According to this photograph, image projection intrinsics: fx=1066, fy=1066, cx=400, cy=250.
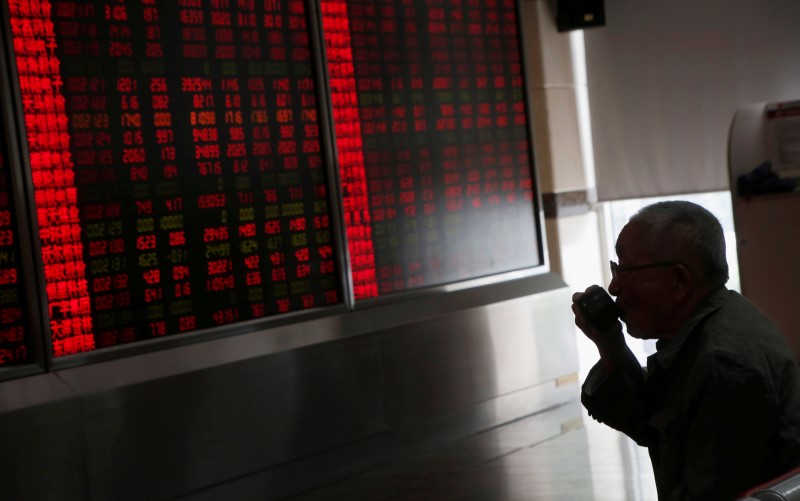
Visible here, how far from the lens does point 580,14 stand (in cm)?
741

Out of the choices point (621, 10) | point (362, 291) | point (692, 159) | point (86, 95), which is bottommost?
point (362, 291)

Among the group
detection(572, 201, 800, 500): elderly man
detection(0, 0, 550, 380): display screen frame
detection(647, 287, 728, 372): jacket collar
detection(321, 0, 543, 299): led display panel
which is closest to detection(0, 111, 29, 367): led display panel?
detection(0, 0, 550, 380): display screen frame

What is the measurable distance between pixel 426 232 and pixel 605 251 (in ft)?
8.29

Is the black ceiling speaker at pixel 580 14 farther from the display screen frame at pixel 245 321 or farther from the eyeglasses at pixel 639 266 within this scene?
the eyeglasses at pixel 639 266

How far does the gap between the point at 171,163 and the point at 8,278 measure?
2.96 feet

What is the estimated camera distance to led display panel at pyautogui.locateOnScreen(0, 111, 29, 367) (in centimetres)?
417

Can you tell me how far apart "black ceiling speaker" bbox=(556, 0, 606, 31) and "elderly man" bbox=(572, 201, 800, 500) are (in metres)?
5.56

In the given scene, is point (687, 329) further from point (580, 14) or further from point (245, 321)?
point (580, 14)

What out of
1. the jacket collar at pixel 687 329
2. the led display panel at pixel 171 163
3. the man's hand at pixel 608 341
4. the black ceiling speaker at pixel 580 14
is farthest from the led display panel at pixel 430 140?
the jacket collar at pixel 687 329

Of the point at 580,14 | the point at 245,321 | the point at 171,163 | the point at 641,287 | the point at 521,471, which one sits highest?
the point at 580,14

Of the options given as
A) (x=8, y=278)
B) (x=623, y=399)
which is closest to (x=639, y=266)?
(x=623, y=399)

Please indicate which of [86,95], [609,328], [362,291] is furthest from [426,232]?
[609,328]

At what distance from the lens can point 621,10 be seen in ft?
26.0

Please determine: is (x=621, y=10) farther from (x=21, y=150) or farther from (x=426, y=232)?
(x=21, y=150)
